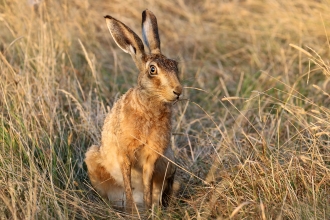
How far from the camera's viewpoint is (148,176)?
4926 millimetres

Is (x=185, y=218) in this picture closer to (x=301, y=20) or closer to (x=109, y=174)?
(x=109, y=174)

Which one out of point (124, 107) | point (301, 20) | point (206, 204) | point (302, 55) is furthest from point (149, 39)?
point (301, 20)

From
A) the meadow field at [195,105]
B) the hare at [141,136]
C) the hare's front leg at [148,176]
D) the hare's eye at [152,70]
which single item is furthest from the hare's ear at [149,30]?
the hare's front leg at [148,176]

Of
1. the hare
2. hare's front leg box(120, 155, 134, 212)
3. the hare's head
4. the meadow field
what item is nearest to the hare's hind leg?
the hare

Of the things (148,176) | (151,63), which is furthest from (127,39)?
(148,176)

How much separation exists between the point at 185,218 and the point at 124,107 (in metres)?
1.05

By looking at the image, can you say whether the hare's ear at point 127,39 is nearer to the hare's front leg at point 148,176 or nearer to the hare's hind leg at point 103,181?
the hare's front leg at point 148,176

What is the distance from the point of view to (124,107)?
16.5 feet

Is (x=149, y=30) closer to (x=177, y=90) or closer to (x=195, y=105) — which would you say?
(x=177, y=90)

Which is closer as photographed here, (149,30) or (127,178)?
(127,178)

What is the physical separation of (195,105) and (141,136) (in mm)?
2255

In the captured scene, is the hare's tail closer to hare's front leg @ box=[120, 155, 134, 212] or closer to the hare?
the hare

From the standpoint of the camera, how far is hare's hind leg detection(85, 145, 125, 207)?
5195 millimetres

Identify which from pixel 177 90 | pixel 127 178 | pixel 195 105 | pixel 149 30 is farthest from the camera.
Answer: pixel 195 105
